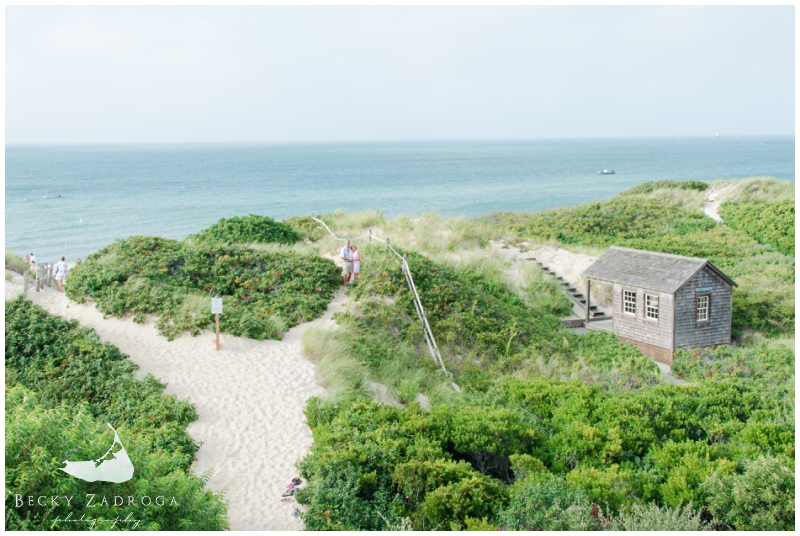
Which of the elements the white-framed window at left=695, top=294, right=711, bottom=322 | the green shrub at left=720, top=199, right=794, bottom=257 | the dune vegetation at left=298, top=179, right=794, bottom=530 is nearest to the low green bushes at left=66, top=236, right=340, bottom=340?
the dune vegetation at left=298, top=179, right=794, bottom=530

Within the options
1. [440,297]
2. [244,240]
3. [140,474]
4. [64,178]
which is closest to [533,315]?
[440,297]

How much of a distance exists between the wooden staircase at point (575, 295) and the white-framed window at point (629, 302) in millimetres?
1803

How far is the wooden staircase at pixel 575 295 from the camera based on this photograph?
21.9m

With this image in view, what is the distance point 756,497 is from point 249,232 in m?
19.0

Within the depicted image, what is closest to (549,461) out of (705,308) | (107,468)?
(107,468)

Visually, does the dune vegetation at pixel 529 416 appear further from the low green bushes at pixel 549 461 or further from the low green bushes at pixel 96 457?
the low green bushes at pixel 96 457

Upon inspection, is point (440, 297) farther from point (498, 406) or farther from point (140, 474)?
point (140, 474)

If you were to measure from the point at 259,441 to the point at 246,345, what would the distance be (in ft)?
13.4

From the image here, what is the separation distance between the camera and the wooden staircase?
2188 centimetres

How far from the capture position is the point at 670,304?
18.5 m

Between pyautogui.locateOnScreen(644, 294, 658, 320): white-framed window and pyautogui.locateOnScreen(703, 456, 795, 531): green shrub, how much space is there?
1022 cm

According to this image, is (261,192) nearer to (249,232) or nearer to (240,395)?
(249,232)

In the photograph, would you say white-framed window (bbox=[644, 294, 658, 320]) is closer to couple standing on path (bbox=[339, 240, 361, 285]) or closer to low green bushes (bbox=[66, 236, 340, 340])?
couple standing on path (bbox=[339, 240, 361, 285])

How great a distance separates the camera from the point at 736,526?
860cm
